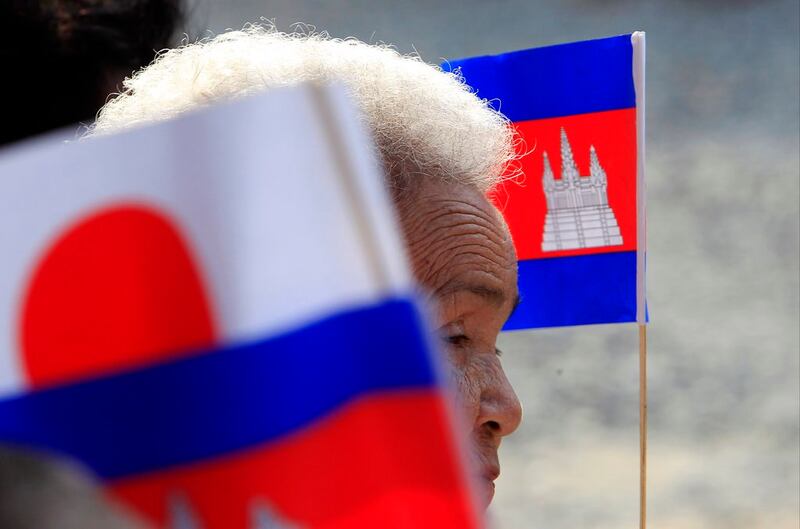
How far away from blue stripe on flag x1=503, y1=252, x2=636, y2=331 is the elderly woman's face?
3.08 ft

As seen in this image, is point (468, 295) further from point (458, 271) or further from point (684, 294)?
point (684, 294)

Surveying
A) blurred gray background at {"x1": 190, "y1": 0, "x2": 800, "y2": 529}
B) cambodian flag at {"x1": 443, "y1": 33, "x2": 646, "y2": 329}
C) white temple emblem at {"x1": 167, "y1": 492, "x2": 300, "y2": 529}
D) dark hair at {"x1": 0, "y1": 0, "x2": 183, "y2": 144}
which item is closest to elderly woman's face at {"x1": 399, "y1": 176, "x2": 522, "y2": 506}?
dark hair at {"x1": 0, "y1": 0, "x2": 183, "y2": 144}

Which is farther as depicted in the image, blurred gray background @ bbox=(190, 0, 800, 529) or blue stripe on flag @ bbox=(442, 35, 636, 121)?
blurred gray background @ bbox=(190, 0, 800, 529)

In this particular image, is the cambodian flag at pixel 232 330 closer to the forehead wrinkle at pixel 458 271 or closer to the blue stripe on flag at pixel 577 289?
the forehead wrinkle at pixel 458 271

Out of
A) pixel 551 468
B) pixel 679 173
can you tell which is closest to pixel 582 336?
pixel 551 468

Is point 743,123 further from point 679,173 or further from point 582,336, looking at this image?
point 582,336

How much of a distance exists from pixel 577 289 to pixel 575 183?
9.8 inches

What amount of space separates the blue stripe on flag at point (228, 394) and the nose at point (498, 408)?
114 cm

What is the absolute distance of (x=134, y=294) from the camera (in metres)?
0.93

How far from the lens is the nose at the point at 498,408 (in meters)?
2.04

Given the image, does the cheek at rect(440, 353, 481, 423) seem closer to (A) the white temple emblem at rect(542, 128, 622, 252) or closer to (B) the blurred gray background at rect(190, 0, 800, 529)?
(A) the white temple emblem at rect(542, 128, 622, 252)

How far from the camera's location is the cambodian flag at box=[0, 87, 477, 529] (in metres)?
0.89

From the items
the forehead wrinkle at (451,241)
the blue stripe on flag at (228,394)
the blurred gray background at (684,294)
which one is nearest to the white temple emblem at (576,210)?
the forehead wrinkle at (451,241)

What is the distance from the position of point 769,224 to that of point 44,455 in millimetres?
6548
